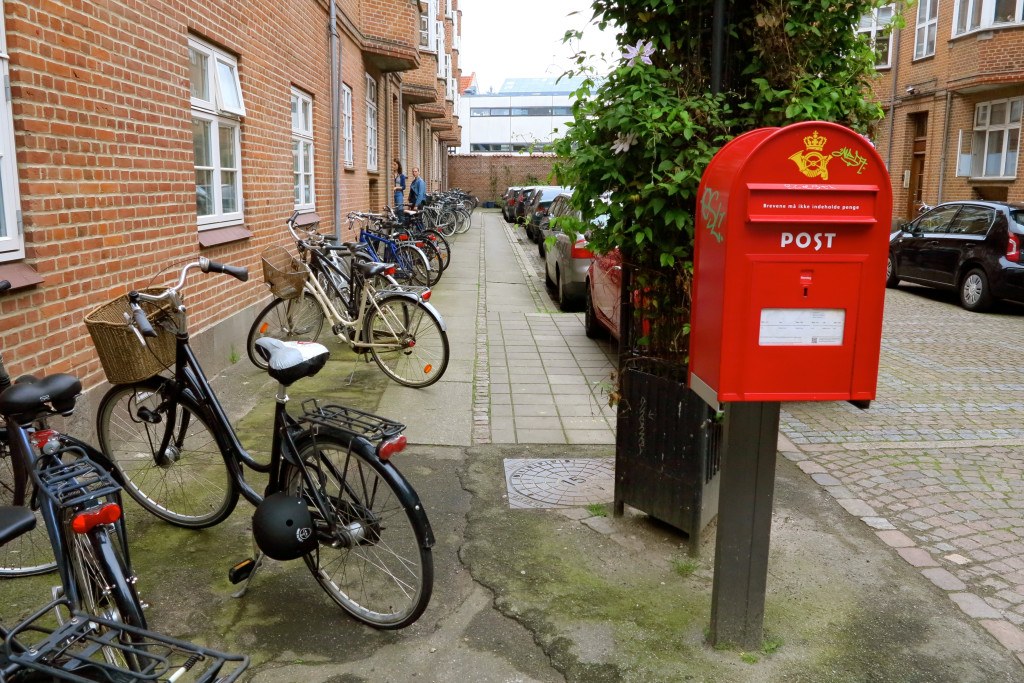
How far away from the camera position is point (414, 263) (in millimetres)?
13117

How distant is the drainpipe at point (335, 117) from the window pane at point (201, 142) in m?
5.19

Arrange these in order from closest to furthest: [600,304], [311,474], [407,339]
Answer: [311,474]
[407,339]
[600,304]

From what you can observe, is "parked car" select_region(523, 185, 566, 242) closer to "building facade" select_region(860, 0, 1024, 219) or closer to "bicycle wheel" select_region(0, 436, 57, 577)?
"building facade" select_region(860, 0, 1024, 219)

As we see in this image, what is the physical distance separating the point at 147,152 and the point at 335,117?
692cm

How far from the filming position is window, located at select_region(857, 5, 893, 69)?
374 centimetres

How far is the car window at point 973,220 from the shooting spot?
12.6 metres

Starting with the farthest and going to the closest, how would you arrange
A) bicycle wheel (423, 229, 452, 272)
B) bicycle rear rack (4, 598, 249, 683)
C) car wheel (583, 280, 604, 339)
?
bicycle wheel (423, 229, 452, 272) < car wheel (583, 280, 604, 339) < bicycle rear rack (4, 598, 249, 683)

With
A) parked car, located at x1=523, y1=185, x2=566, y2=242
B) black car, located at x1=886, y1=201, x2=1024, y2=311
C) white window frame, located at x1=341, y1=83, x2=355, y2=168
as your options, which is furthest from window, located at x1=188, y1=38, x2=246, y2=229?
parked car, located at x1=523, y1=185, x2=566, y2=242

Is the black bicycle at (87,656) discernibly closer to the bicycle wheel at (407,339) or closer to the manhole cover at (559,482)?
the manhole cover at (559,482)

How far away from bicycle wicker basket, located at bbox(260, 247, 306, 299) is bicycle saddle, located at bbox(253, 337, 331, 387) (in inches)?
158

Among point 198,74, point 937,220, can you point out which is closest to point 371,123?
point 937,220

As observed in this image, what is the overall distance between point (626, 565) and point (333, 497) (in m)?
1.41

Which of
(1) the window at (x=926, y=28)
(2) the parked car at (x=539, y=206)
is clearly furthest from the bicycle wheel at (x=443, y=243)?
(1) the window at (x=926, y=28)

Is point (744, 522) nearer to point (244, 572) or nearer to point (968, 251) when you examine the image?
point (244, 572)
